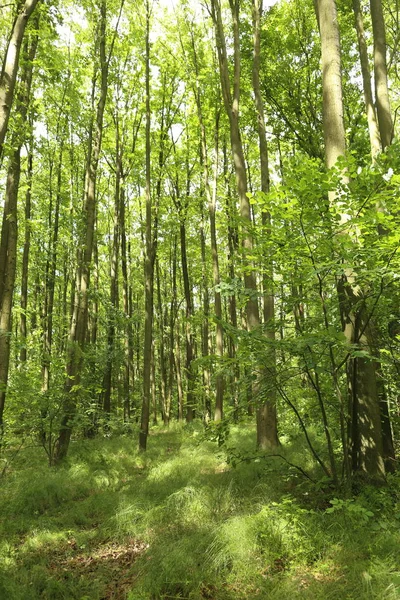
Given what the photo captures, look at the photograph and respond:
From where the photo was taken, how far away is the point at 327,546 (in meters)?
3.88

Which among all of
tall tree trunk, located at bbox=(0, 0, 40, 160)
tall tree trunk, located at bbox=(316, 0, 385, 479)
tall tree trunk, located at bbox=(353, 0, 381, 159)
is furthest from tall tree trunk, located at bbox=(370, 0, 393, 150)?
tall tree trunk, located at bbox=(0, 0, 40, 160)

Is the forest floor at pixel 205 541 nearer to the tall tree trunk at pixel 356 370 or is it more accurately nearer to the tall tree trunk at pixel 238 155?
the tall tree trunk at pixel 356 370

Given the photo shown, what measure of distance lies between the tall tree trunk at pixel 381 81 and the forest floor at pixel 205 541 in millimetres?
6053

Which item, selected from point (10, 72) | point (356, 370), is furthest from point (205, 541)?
point (10, 72)

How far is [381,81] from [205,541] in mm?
8398

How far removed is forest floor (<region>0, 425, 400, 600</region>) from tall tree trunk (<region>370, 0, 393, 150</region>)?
605 cm

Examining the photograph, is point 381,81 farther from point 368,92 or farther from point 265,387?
point 265,387

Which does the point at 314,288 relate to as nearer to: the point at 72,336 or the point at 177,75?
the point at 72,336

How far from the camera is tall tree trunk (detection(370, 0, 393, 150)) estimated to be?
6.91 metres

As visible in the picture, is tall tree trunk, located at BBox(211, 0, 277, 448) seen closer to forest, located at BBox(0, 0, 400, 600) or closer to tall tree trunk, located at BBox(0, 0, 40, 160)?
forest, located at BBox(0, 0, 400, 600)

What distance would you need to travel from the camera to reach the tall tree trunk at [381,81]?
22.7 ft

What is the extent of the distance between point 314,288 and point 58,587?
14.3ft

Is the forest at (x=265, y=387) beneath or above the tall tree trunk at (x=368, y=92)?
beneath

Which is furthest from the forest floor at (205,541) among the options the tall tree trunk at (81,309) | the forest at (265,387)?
the tall tree trunk at (81,309)
